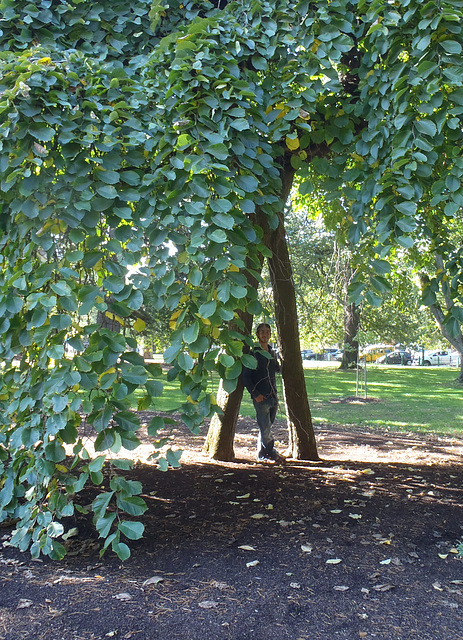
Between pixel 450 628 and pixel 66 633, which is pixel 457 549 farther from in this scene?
pixel 66 633

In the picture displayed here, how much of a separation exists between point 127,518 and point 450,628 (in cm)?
227

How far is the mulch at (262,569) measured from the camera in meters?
2.49

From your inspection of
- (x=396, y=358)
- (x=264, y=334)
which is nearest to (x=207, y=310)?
(x=264, y=334)

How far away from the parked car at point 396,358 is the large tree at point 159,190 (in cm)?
2661

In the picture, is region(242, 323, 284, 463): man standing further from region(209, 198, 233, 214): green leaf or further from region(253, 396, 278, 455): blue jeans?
region(209, 198, 233, 214): green leaf

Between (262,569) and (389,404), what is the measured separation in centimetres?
987

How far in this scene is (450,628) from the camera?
2.46 m

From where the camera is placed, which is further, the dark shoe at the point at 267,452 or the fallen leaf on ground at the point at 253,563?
the dark shoe at the point at 267,452

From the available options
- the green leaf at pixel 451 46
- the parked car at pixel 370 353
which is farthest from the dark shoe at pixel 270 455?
→ the parked car at pixel 370 353

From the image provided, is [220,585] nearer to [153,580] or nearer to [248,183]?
[153,580]

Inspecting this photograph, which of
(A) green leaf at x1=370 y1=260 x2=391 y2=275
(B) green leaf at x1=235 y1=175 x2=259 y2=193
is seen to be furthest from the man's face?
(B) green leaf at x1=235 y1=175 x2=259 y2=193

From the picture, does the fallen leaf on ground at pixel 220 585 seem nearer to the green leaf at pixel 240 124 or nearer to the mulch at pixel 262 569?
the mulch at pixel 262 569

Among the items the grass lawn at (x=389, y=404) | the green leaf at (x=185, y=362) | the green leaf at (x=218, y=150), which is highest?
the green leaf at (x=218, y=150)

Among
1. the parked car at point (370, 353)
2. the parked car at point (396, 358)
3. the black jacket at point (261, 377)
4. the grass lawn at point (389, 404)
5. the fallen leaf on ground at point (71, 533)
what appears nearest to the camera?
the fallen leaf on ground at point (71, 533)
